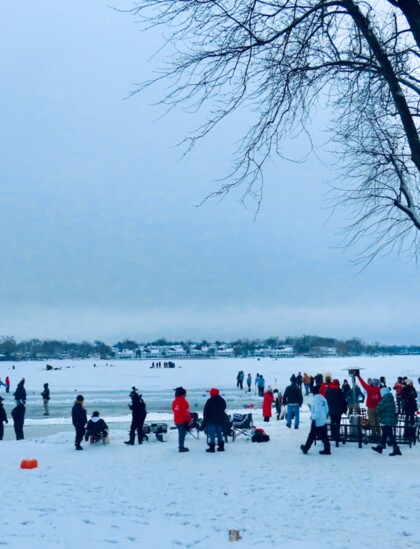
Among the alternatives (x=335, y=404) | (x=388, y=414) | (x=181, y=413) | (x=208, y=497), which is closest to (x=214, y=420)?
(x=181, y=413)

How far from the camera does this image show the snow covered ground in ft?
22.4

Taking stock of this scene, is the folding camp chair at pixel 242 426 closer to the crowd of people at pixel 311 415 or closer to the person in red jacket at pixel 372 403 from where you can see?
the crowd of people at pixel 311 415

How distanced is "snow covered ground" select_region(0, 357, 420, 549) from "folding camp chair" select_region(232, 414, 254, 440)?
748mm

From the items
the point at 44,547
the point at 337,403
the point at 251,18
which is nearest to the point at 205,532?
the point at 44,547

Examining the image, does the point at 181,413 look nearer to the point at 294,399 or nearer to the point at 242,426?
the point at 242,426

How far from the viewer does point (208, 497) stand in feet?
29.5

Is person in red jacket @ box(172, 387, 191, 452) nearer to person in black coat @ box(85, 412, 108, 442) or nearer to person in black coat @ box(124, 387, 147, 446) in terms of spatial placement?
person in black coat @ box(124, 387, 147, 446)

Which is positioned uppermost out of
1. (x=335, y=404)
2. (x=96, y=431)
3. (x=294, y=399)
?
(x=335, y=404)

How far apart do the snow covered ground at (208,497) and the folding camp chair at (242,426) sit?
748 mm

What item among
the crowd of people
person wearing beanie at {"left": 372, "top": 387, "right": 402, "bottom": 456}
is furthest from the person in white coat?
person wearing beanie at {"left": 372, "top": 387, "right": 402, "bottom": 456}

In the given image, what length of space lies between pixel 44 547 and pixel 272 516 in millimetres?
3095

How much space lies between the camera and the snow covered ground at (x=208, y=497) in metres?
6.82

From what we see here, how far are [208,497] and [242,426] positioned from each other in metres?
6.41

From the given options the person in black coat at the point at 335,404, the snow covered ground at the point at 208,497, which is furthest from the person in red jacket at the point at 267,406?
the person in black coat at the point at 335,404
